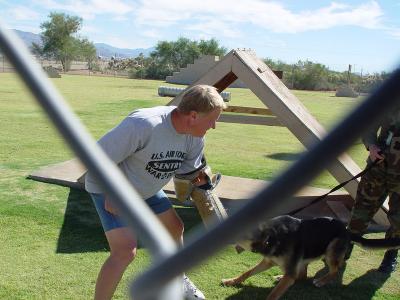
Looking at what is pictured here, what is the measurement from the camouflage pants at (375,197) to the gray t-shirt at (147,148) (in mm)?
1742

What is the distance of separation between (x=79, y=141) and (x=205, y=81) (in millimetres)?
4524

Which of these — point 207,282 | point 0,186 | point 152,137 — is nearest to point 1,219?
point 0,186

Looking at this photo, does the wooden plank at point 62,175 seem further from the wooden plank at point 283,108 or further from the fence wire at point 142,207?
the fence wire at point 142,207

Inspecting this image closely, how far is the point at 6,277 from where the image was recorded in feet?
13.0

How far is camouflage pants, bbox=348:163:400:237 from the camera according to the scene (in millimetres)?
4148

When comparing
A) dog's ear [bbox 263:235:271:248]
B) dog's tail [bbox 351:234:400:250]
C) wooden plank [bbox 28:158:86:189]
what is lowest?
wooden plank [bbox 28:158:86:189]

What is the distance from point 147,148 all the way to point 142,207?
2.39 metres

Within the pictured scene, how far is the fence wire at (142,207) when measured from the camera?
43 centimetres

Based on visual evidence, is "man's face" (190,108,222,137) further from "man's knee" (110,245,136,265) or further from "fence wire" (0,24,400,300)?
"fence wire" (0,24,400,300)

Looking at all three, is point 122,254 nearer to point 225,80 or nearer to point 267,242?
point 267,242

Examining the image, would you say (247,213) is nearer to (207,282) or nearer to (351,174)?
(207,282)

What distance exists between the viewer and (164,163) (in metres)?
3.16

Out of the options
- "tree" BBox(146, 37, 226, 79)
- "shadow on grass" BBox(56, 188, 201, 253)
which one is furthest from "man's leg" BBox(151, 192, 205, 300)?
"tree" BBox(146, 37, 226, 79)

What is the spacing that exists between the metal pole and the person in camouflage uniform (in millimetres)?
3526
